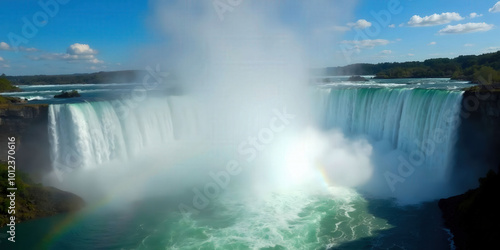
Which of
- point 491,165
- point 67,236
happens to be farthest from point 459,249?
point 67,236

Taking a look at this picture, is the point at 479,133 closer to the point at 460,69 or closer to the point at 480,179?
the point at 480,179

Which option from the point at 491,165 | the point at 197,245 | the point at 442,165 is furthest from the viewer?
the point at 442,165

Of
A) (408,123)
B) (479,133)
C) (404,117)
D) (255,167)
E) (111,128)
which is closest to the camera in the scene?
(479,133)

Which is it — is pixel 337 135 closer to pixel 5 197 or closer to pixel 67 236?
pixel 67 236

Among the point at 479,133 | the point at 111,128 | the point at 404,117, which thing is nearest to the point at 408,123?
the point at 404,117

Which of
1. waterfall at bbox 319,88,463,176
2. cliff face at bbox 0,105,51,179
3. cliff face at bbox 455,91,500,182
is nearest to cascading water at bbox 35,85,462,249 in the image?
waterfall at bbox 319,88,463,176

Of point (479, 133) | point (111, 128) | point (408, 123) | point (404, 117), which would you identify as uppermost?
point (404, 117)

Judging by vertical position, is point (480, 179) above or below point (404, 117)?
below

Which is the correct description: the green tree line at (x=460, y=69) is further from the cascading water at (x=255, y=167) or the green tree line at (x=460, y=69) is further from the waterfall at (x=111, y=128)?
the waterfall at (x=111, y=128)
